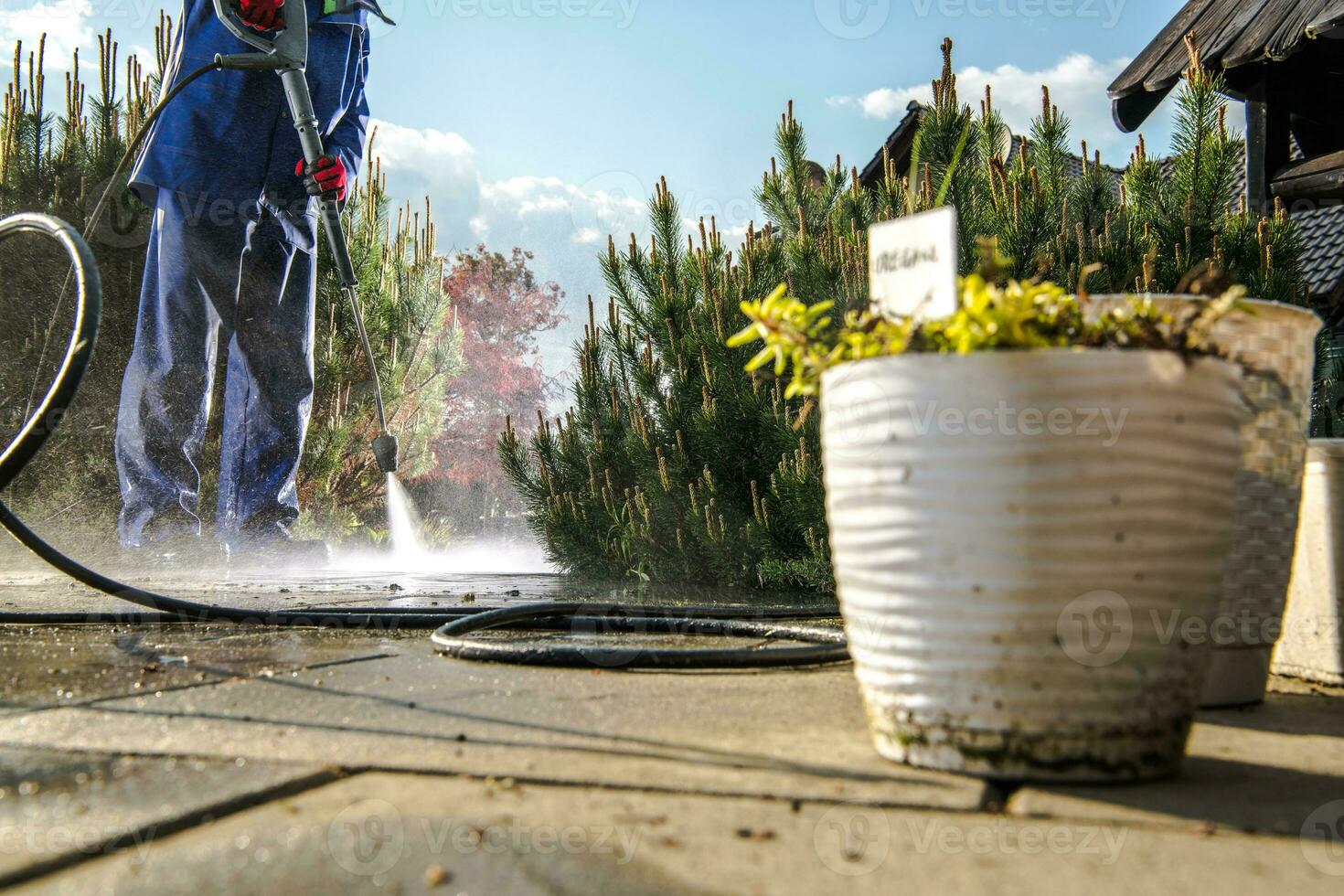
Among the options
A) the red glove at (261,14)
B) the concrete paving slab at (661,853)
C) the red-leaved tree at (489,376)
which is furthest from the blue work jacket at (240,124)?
the red-leaved tree at (489,376)

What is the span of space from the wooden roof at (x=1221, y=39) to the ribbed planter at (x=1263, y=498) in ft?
13.3

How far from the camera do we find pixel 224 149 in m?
5.54

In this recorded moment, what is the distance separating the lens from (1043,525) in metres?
1.09

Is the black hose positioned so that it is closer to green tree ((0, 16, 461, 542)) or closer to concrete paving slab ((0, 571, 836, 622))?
concrete paving slab ((0, 571, 836, 622))

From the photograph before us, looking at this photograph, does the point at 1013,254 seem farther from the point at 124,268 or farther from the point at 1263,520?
the point at 124,268

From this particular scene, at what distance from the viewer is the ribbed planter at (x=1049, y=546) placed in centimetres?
110

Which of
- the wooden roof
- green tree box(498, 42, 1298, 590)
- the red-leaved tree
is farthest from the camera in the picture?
the red-leaved tree

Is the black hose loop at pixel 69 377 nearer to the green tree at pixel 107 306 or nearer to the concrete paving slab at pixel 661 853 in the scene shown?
the concrete paving slab at pixel 661 853

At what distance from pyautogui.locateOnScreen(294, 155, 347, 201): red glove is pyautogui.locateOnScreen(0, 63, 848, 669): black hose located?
2618 millimetres

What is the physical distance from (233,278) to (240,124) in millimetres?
844

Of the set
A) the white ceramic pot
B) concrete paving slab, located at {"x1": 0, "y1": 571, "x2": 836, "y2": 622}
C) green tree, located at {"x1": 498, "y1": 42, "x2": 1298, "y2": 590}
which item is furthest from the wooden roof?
the white ceramic pot

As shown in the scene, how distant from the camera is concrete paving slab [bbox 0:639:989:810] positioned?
3.77ft

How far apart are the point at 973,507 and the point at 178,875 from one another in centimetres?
84

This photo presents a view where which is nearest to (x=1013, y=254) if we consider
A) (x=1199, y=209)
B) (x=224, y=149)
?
(x=1199, y=209)
